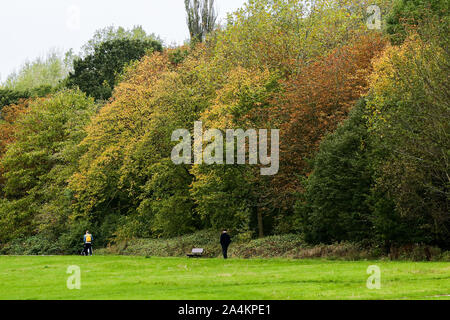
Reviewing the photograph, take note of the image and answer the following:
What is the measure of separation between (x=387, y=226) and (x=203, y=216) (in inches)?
676

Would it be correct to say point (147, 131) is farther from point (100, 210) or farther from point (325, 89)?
point (325, 89)

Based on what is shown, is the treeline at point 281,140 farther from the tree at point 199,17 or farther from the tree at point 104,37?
A: the tree at point 104,37

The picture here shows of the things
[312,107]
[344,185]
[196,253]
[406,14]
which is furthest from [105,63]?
[344,185]

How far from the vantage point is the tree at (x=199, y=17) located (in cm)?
6750

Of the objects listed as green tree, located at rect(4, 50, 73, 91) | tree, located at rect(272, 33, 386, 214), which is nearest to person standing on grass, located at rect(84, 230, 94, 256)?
tree, located at rect(272, 33, 386, 214)

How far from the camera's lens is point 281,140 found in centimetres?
3797

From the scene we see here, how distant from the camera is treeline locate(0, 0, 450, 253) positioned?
2808 centimetres

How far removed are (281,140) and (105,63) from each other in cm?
4045

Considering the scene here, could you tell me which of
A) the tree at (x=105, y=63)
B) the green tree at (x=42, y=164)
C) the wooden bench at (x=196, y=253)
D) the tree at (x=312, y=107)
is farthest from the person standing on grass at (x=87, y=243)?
the tree at (x=105, y=63)

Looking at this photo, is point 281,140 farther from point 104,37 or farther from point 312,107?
point 104,37

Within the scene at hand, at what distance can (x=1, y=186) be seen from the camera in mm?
62125

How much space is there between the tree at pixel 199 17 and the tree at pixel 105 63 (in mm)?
6756

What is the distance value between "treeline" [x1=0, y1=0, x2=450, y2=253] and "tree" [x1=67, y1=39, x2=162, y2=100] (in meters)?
8.23

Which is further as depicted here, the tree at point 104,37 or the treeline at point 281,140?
the tree at point 104,37
